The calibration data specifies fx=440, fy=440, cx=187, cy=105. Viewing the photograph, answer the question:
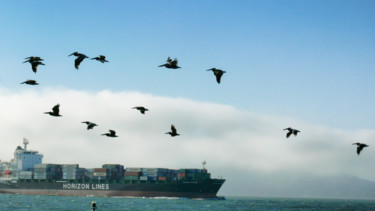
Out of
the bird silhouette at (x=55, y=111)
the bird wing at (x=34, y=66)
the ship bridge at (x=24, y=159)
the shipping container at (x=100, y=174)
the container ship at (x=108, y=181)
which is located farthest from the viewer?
the ship bridge at (x=24, y=159)

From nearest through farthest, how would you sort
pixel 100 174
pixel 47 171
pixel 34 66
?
pixel 34 66 < pixel 100 174 < pixel 47 171

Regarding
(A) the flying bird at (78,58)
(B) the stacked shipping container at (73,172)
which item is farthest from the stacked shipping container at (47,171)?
(A) the flying bird at (78,58)

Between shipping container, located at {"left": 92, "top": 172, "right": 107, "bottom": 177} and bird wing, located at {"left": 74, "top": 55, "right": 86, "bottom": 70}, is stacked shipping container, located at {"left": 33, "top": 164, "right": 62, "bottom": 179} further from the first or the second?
bird wing, located at {"left": 74, "top": 55, "right": 86, "bottom": 70}

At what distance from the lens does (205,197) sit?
113m

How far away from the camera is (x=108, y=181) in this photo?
118625 mm

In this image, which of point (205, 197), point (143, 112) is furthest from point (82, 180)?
point (143, 112)

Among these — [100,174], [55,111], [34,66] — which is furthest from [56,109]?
[100,174]

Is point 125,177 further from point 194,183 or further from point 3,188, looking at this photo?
point 3,188

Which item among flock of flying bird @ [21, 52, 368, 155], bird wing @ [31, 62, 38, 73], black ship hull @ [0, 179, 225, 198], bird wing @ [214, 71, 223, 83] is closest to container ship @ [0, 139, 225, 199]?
black ship hull @ [0, 179, 225, 198]

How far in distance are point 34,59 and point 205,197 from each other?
322 feet

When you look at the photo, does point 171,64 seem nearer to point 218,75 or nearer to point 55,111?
point 218,75

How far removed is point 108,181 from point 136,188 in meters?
9.48

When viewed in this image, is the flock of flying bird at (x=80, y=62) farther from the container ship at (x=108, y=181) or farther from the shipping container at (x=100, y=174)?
the shipping container at (x=100, y=174)

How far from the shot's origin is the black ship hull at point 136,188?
11138 cm
